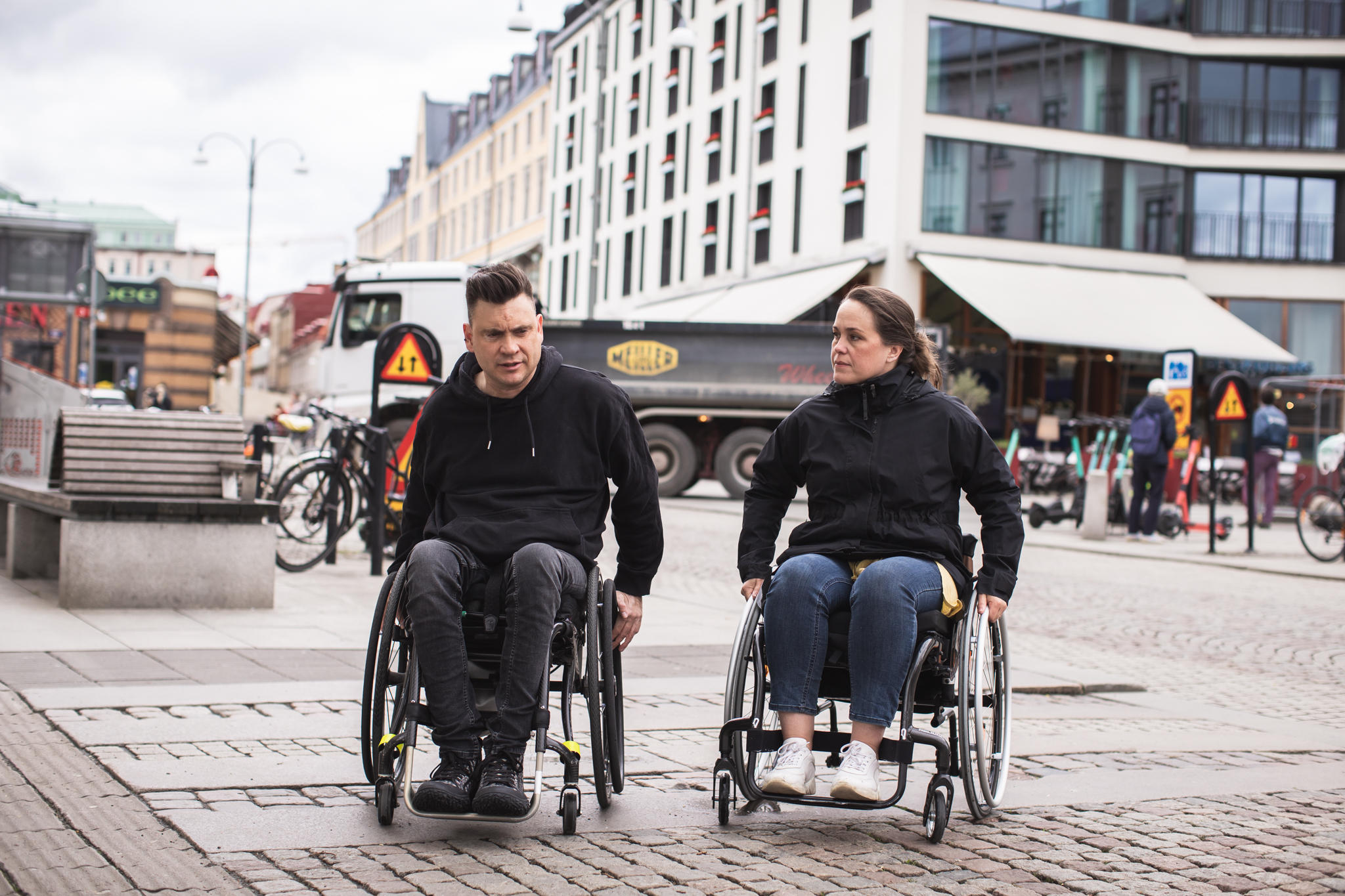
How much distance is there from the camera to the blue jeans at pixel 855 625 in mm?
3807

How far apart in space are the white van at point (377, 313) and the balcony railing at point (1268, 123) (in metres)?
21.4

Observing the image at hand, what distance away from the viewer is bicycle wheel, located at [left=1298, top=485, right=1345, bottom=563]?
583 inches

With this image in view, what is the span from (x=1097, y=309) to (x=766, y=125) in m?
10.5

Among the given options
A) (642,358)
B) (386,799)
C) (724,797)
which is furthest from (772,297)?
(386,799)

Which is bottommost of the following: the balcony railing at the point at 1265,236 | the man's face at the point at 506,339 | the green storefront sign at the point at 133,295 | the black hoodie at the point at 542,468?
the black hoodie at the point at 542,468

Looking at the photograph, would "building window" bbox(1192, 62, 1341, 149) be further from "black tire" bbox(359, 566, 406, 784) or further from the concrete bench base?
"black tire" bbox(359, 566, 406, 784)

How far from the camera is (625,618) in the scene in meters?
4.00

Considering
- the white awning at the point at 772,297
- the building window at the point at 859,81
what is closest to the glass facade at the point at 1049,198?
the building window at the point at 859,81

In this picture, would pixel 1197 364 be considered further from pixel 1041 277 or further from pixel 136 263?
pixel 136 263

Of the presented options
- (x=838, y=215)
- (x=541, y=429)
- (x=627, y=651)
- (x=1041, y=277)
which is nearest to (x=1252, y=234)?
(x=1041, y=277)

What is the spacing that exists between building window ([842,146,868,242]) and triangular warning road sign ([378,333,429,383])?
2240 cm

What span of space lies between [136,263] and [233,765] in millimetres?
132758

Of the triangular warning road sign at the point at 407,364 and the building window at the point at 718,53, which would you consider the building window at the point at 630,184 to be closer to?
the building window at the point at 718,53

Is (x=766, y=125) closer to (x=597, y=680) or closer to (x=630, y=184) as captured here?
(x=630, y=184)
